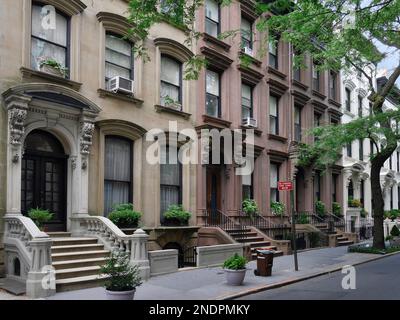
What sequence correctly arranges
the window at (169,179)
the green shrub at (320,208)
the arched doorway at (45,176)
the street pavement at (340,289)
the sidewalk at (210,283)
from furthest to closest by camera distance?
the green shrub at (320,208) < the window at (169,179) < the arched doorway at (45,176) < the street pavement at (340,289) < the sidewalk at (210,283)

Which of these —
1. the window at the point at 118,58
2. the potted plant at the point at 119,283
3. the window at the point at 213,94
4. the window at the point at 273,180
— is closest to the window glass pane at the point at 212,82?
the window at the point at 213,94

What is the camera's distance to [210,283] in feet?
39.4

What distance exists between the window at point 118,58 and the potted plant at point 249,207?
7.87 meters

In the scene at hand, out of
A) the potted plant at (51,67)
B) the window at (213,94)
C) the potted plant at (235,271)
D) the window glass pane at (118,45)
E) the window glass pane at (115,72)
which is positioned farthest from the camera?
the window at (213,94)

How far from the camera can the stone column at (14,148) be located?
11891 mm

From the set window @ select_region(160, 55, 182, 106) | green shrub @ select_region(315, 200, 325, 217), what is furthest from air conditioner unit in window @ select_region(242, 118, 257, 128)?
green shrub @ select_region(315, 200, 325, 217)

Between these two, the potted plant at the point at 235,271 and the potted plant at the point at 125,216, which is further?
the potted plant at the point at 125,216

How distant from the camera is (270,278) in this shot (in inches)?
510

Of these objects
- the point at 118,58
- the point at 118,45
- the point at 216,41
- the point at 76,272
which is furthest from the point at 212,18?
the point at 76,272

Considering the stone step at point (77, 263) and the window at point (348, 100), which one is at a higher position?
the window at point (348, 100)

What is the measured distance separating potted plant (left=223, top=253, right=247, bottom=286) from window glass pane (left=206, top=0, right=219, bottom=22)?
11.6m

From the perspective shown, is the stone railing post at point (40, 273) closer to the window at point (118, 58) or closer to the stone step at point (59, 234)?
the stone step at point (59, 234)

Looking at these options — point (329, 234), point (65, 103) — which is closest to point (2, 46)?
point (65, 103)
